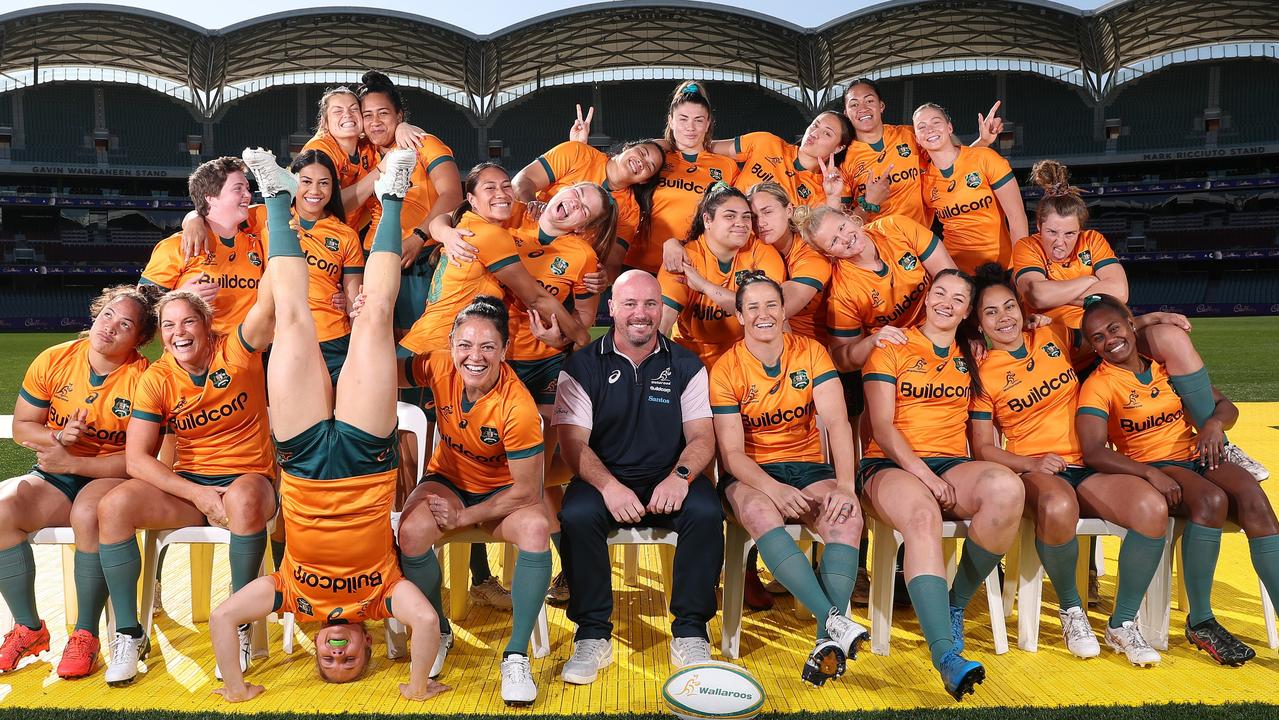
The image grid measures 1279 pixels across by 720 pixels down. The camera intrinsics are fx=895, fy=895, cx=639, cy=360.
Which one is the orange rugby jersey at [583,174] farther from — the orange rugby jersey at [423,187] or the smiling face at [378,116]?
the smiling face at [378,116]

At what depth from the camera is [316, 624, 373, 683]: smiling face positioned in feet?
10.2

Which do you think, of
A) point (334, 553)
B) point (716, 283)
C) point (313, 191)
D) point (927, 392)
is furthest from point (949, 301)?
point (313, 191)

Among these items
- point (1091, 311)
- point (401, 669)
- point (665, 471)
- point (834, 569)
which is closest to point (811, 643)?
point (834, 569)

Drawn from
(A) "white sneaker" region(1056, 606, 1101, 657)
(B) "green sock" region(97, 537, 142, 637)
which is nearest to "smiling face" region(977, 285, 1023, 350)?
(A) "white sneaker" region(1056, 606, 1101, 657)

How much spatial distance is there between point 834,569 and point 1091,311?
1742 mm

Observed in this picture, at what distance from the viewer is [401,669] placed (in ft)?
11.2

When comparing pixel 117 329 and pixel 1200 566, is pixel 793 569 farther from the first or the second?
pixel 117 329

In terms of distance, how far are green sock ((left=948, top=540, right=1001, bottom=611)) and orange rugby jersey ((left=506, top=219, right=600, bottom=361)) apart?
2.09m

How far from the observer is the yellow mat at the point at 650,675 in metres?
3.07

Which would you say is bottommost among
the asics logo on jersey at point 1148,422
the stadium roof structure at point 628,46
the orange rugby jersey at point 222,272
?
the asics logo on jersey at point 1148,422

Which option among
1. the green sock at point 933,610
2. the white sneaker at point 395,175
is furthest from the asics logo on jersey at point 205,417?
→ the green sock at point 933,610

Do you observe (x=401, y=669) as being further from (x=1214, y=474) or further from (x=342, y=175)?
(x=1214, y=474)

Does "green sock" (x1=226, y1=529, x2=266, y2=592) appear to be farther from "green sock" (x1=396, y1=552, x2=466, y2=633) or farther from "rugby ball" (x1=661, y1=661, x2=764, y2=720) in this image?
"rugby ball" (x1=661, y1=661, x2=764, y2=720)

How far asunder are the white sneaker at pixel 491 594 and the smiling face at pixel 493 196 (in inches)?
68.6
